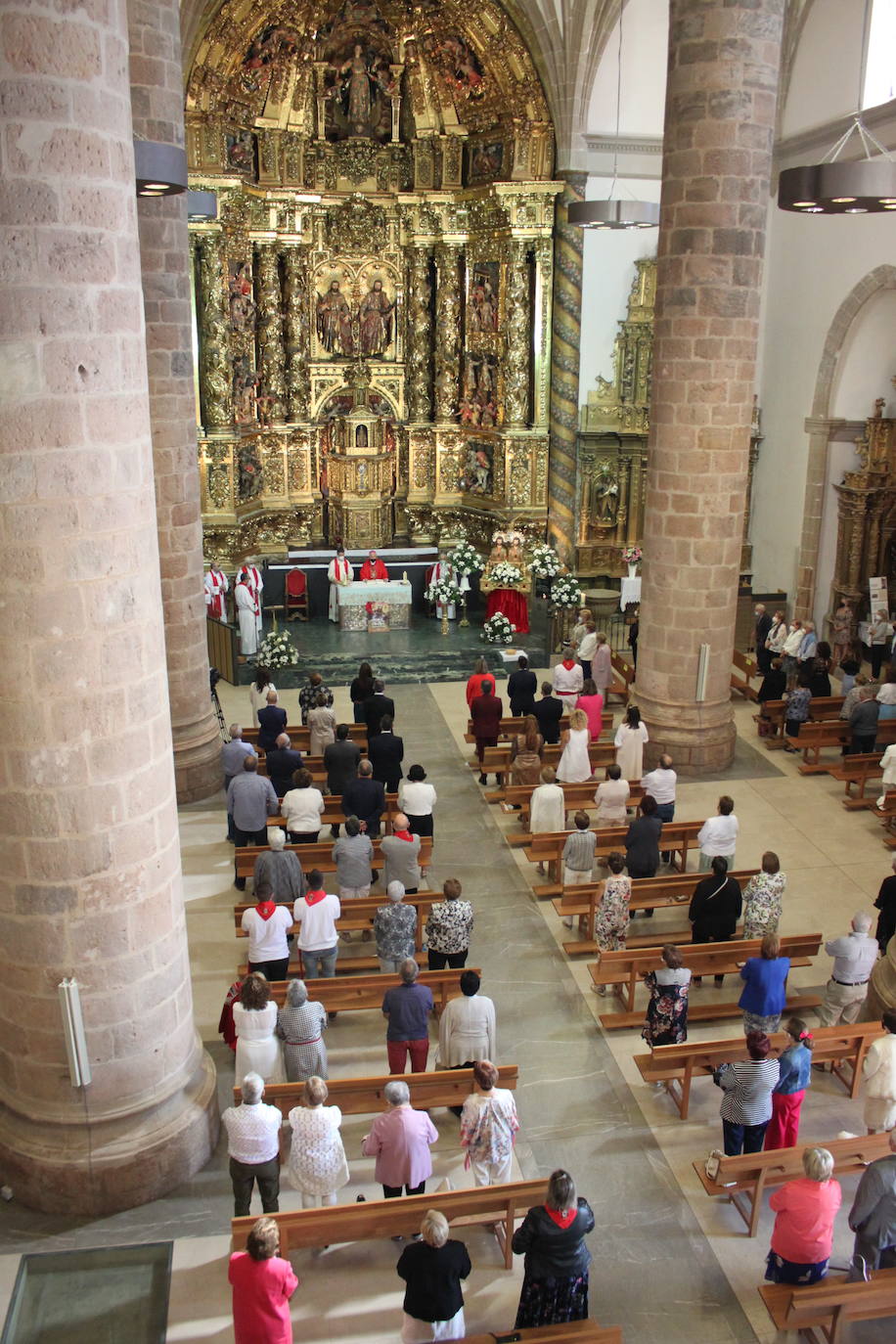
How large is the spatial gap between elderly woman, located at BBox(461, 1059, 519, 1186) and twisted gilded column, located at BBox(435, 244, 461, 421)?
768 inches

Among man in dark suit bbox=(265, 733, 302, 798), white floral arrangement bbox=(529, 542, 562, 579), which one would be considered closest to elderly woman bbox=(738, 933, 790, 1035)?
man in dark suit bbox=(265, 733, 302, 798)

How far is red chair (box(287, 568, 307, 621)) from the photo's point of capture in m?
22.7

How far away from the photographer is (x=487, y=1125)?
7.30m

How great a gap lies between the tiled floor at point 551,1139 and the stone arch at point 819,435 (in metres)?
8.85

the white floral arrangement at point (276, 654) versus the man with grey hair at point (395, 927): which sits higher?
the man with grey hair at point (395, 927)

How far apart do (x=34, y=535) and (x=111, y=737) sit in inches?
49.6

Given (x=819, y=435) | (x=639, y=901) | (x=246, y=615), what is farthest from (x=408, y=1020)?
(x=819, y=435)

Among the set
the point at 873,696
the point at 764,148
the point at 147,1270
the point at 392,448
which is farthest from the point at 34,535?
the point at 392,448

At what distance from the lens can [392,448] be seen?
25.7 m

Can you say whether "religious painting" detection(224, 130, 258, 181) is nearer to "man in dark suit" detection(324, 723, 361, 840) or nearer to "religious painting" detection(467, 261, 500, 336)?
"religious painting" detection(467, 261, 500, 336)

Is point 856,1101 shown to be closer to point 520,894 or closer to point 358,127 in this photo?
point 520,894

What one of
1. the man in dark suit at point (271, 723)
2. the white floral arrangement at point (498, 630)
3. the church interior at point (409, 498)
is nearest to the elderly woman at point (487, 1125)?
the church interior at point (409, 498)

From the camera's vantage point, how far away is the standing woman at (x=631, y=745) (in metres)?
13.8

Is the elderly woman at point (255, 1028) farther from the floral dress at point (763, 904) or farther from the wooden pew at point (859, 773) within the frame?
the wooden pew at point (859, 773)
